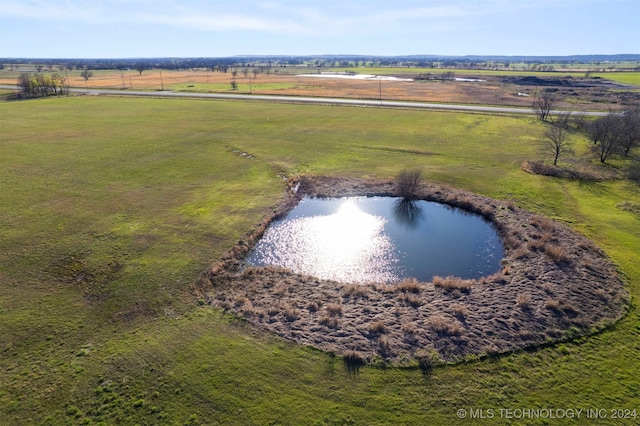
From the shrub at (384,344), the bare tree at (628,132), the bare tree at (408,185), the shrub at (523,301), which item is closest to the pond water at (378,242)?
the bare tree at (408,185)

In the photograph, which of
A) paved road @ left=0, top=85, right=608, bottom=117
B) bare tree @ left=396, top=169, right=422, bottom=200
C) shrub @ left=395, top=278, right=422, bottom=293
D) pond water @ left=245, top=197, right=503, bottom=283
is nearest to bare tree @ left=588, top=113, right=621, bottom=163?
pond water @ left=245, top=197, right=503, bottom=283

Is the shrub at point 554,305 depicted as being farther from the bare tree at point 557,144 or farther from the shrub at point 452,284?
the bare tree at point 557,144

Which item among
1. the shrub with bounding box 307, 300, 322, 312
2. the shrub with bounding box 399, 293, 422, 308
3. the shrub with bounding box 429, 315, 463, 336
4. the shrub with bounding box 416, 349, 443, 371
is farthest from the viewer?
the shrub with bounding box 399, 293, 422, 308

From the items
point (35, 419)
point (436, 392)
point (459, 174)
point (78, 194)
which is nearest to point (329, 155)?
point (459, 174)

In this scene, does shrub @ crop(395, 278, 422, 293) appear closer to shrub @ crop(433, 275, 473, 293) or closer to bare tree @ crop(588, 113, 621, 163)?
shrub @ crop(433, 275, 473, 293)

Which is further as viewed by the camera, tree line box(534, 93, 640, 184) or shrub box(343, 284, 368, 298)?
tree line box(534, 93, 640, 184)
